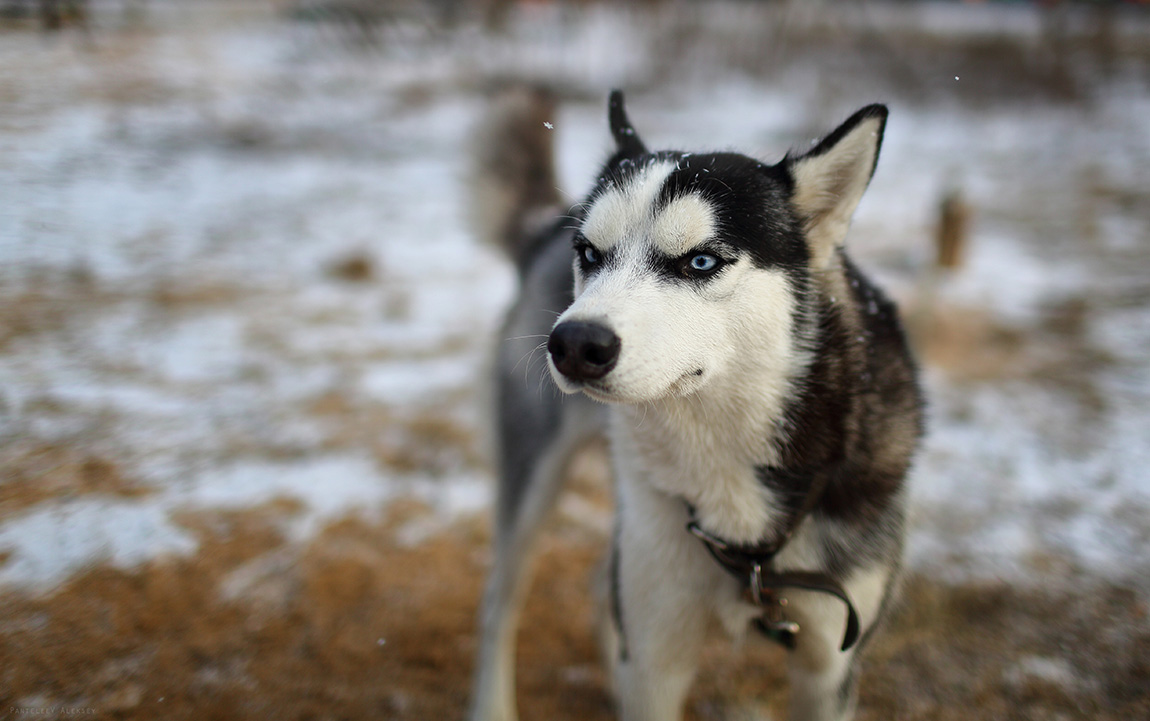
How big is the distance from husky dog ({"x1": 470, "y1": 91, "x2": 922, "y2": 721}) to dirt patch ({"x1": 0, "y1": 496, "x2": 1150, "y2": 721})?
0.82 m

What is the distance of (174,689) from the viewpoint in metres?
2.12

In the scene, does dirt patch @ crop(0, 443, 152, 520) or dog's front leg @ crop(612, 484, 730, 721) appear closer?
dog's front leg @ crop(612, 484, 730, 721)

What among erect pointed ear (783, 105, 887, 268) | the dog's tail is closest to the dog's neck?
erect pointed ear (783, 105, 887, 268)

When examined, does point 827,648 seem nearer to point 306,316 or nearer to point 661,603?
point 661,603

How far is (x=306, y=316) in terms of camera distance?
4582 millimetres

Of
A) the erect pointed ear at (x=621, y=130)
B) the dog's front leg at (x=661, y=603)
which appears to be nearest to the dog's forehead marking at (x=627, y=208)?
the erect pointed ear at (x=621, y=130)

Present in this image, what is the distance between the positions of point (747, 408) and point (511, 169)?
1903 mm

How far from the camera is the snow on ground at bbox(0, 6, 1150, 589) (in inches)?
98.0

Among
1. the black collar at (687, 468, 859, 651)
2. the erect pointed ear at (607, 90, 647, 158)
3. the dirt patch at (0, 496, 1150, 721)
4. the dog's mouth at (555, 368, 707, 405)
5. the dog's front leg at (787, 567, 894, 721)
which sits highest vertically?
the erect pointed ear at (607, 90, 647, 158)

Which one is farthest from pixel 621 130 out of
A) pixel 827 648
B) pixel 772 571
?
pixel 827 648

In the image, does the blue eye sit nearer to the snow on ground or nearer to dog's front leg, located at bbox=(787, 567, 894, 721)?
the snow on ground

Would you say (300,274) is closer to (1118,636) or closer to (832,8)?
(1118,636)

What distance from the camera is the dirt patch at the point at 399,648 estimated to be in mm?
2115

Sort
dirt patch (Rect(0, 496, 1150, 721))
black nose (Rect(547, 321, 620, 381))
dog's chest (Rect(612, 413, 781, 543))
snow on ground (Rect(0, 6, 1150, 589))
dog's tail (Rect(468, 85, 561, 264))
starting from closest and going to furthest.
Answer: black nose (Rect(547, 321, 620, 381)) → dog's chest (Rect(612, 413, 781, 543)) → dirt patch (Rect(0, 496, 1150, 721)) → snow on ground (Rect(0, 6, 1150, 589)) → dog's tail (Rect(468, 85, 561, 264))
